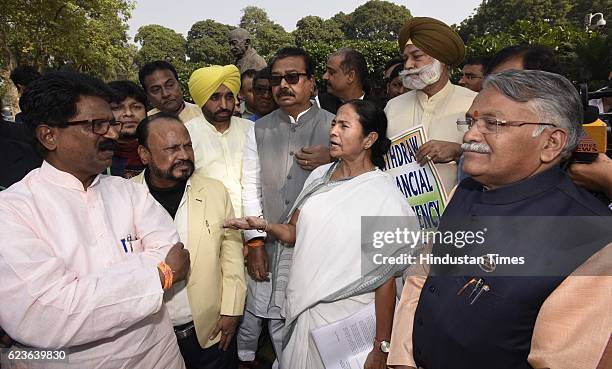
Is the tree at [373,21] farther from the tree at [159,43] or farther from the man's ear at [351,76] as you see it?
the man's ear at [351,76]

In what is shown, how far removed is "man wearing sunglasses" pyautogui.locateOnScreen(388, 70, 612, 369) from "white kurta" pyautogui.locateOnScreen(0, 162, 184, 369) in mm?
1163

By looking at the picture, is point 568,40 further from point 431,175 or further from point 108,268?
point 108,268

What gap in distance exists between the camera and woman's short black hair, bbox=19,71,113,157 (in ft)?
5.83

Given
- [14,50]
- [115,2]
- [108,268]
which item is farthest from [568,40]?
[14,50]

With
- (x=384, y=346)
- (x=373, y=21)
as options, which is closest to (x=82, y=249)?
(x=384, y=346)

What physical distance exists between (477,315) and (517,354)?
0.17 metres

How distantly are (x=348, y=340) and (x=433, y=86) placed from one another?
1.79 m

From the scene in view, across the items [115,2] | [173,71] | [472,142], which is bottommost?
[472,142]

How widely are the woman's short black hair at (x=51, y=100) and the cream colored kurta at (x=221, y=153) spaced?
1.48 metres


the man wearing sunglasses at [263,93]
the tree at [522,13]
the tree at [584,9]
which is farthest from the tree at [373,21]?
the man wearing sunglasses at [263,93]

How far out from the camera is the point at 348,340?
234 cm

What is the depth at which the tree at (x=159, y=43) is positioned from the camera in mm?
59281

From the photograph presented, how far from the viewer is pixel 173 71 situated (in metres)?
4.20

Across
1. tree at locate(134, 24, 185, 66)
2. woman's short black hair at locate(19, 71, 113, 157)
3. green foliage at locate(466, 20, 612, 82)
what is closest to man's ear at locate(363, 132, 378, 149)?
woman's short black hair at locate(19, 71, 113, 157)
